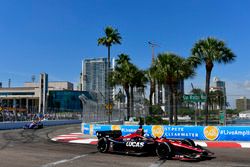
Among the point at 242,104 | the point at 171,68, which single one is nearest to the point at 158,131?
the point at 242,104

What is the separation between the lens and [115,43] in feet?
142

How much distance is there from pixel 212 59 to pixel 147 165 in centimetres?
1719

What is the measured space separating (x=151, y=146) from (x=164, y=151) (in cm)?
86

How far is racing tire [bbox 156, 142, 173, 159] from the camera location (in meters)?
11.4

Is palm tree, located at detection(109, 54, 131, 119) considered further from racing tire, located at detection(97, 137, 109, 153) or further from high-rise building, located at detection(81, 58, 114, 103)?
high-rise building, located at detection(81, 58, 114, 103)

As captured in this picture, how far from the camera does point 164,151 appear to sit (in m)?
11.6

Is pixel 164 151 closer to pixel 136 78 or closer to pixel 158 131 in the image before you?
pixel 158 131

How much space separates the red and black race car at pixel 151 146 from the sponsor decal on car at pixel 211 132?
7.04 m

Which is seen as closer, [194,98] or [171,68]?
[194,98]

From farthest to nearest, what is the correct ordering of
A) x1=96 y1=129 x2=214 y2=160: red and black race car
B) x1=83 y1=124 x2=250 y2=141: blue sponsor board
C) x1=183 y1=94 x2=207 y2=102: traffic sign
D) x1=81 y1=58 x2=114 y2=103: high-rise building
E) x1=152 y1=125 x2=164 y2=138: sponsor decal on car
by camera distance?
x1=81 y1=58 x2=114 y2=103: high-rise building, x1=152 y1=125 x2=164 y2=138: sponsor decal on car, x1=183 y1=94 x2=207 y2=102: traffic sign, x1=83 y1=124 x2=250 y2=141: blue sponsor board, x1=96 y1=129 x2=214 y2=160: red and black race car

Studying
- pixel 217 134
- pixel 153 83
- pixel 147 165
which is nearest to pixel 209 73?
pixel 217 134

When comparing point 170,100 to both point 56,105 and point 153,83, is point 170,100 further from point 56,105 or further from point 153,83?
point 56,105

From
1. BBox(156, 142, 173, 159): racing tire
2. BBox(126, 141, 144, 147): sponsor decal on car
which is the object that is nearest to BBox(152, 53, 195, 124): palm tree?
BBox(126, 141, 144, 147): sponsor decal on car

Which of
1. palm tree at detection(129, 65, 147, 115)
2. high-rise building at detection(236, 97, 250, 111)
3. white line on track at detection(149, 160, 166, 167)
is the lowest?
white line on track at detection(149, 160, 166, 167)
